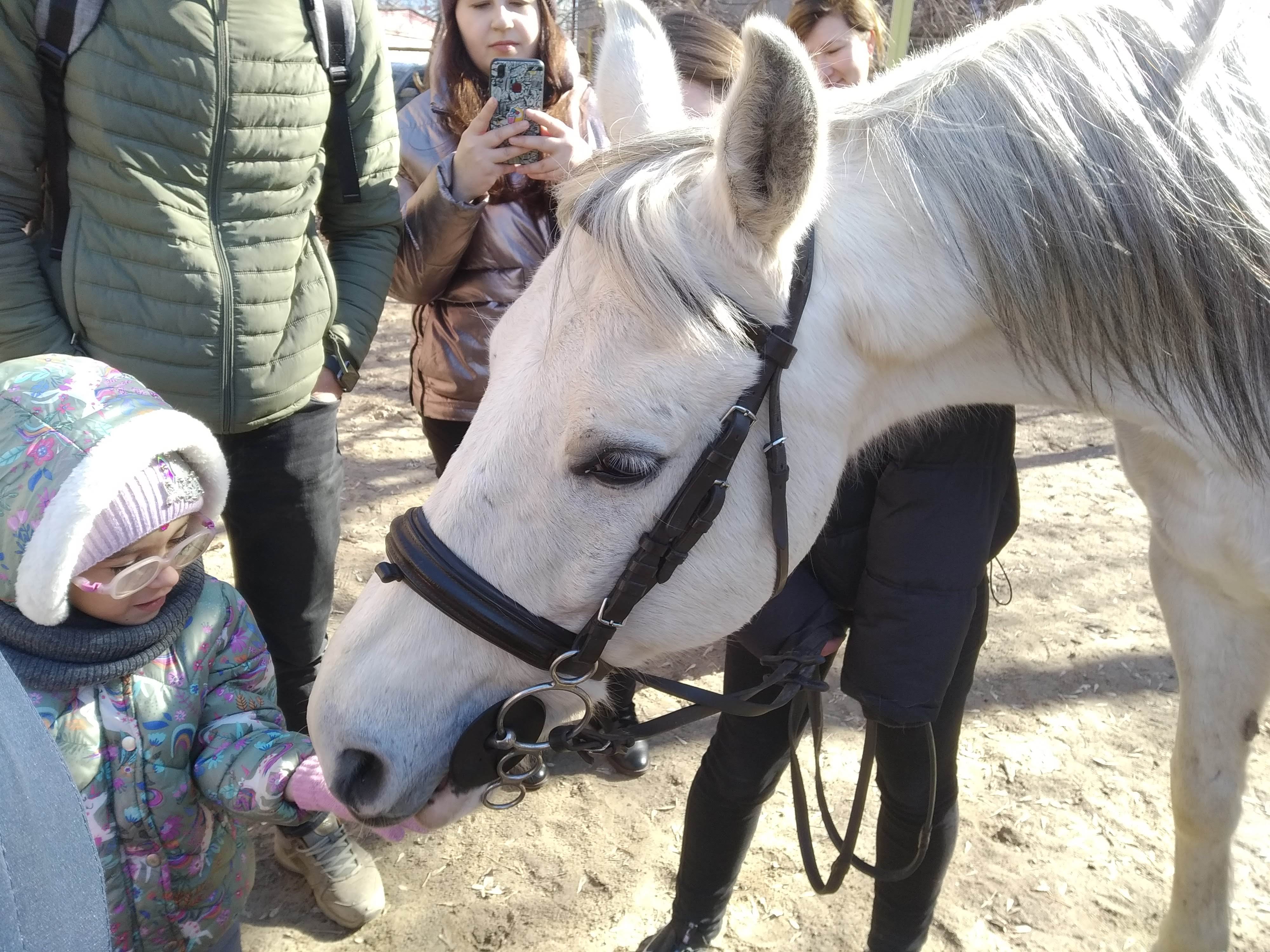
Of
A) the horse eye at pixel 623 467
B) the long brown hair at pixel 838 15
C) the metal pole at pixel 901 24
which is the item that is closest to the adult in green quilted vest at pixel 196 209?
the horse eye at pixel 623 467

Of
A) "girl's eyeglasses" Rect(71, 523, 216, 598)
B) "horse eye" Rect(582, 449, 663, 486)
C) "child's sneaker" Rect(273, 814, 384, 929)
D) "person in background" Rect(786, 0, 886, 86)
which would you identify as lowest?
"child's sneaker" Rect(273, 814, 384, 929)

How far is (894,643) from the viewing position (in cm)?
153

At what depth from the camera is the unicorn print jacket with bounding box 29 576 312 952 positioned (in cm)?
142

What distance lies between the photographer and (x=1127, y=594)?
3.87 m

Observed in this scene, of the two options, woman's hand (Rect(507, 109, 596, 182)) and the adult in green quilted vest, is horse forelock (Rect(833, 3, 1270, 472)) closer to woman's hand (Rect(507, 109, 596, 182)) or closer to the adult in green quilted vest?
woman's hand (Rect(507, 109, 596, 182))

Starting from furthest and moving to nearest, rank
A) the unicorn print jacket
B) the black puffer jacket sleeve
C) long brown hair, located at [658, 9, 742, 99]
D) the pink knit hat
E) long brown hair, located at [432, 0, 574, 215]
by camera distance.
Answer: long brown hair, located at [658, 9, 742, 99]
long brown hair, located at [432, 0, 574, 215]
the black puffer jacket sleeve
the unicorn print jacket
the pink knit hat

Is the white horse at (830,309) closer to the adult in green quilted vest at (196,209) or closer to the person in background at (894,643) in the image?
the person in background at (894,643)

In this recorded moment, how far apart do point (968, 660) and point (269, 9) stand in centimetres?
201

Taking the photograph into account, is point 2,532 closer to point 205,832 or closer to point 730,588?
point 205,832

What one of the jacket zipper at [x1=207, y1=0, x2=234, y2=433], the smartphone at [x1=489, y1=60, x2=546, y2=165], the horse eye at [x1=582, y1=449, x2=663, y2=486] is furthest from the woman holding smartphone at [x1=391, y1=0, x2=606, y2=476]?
the horse eye at [x1=582, y1=449, x2=663, y2=486]

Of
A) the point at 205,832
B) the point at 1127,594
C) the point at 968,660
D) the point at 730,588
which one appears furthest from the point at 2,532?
the point at 1127,594

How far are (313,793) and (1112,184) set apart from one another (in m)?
1.58

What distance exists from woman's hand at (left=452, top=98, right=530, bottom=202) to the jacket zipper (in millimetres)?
554

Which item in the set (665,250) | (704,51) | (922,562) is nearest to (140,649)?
(665,250)
